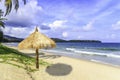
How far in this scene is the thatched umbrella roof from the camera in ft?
36.4

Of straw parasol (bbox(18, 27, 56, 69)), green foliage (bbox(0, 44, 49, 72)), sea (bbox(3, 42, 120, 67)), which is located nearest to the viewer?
straw parasol (bbox(18, 27, 56, 69))

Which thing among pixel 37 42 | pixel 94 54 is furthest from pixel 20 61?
pixel 94 54

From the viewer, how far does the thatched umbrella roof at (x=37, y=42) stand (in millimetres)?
11109

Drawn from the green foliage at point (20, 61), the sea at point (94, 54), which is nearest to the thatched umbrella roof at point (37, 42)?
the green foliage at point (20, 61)

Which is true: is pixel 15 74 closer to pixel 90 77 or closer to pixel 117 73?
pixel 90 77

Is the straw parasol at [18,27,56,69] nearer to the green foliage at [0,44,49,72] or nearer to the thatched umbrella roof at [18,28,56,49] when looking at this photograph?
the thatched umbrella roof at [18,28,56,49]

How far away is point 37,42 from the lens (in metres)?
11.2

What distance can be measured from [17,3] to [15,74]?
302 inches

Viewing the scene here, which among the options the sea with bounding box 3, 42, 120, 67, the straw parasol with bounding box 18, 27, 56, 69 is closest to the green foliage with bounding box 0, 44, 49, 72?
the straw parasol with bounding box 18, 27, 56, 69

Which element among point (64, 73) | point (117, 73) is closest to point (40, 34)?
point (64, 73)

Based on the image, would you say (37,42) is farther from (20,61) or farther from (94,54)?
(94,54)

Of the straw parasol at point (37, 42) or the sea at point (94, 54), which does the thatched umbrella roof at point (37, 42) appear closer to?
the straw parasol at point (37, 42)

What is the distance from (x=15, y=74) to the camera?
9844 millimetres

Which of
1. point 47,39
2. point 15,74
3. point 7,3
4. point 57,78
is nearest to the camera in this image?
point 15,74
